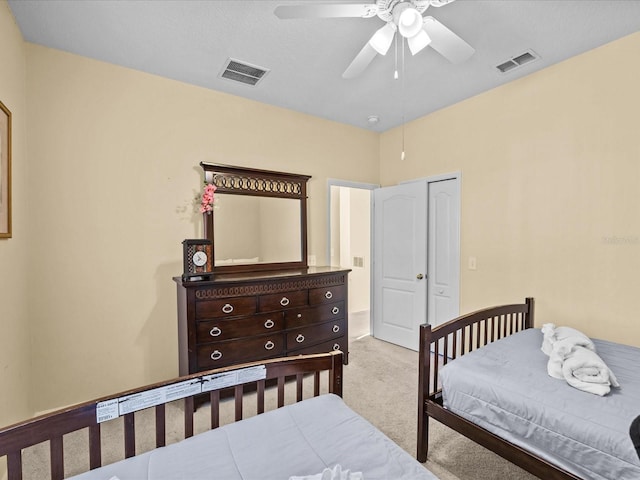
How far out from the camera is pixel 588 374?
1.57 metres

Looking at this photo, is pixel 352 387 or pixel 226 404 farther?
pixel 352 387

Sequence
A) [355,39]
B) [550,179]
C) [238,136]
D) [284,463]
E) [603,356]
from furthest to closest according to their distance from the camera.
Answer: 1. [238,136]
2. [550,179]
3. [355,39]
4. [603,356]
5. [284,463]

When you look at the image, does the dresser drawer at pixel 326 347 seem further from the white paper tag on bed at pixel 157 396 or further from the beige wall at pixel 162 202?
the white paper tag on bed at pixel 157 396

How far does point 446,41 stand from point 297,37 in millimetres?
1029

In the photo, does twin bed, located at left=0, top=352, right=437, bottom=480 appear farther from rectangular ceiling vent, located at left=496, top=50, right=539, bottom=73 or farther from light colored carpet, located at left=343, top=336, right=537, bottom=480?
rectangular ceiling vent, located at left=496, top=50, right=539, bottom=73

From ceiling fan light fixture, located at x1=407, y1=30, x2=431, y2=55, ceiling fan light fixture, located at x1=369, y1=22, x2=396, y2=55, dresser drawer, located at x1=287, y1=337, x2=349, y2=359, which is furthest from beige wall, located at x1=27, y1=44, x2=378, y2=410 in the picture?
ceiling fan light fixture, located at x1=407, y1=30, x2=431, y2=55

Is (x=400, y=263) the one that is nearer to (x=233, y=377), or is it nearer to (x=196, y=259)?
(x=196, y=259)

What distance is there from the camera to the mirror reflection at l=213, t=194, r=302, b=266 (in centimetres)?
311

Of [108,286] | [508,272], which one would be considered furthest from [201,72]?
[508,272]

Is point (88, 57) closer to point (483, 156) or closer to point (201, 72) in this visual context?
point (201, 72)

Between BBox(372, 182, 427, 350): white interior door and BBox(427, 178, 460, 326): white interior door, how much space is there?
13cm

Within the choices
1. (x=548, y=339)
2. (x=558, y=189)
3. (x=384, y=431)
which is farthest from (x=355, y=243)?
(x=548, y=339)

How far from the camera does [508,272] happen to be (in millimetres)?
3064

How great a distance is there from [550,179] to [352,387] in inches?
100
